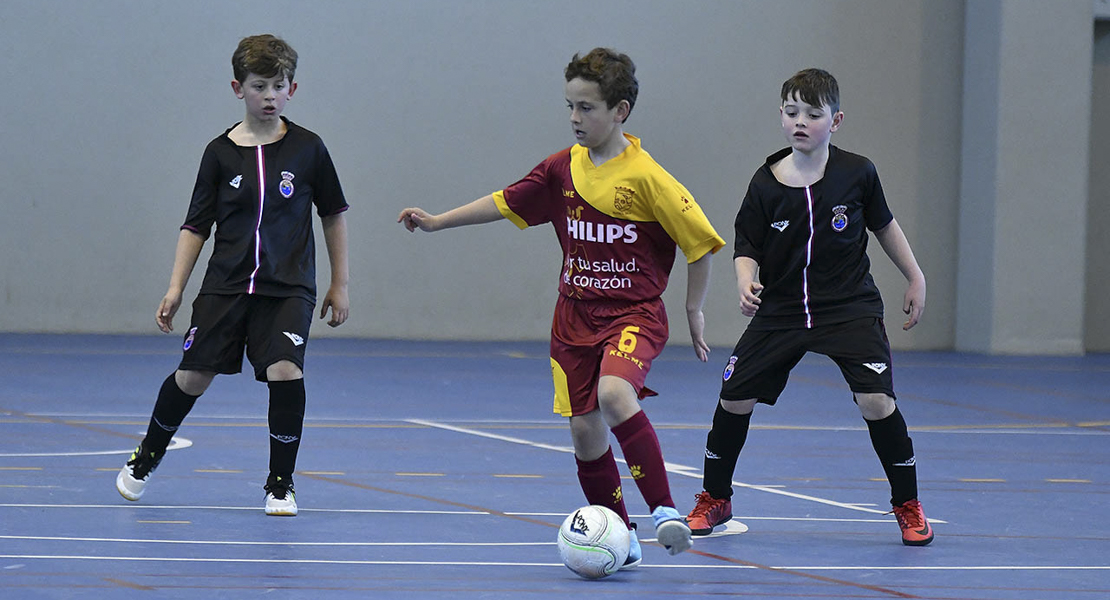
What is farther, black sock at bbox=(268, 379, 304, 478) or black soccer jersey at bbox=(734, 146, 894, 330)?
black sock at bbox=(268, 379, 304, 478)

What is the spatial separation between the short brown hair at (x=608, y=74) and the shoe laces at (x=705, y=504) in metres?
1.33

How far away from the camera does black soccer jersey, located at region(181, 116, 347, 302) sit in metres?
4.82

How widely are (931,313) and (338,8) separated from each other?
18.5 ft

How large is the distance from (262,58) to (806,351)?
2.01 m

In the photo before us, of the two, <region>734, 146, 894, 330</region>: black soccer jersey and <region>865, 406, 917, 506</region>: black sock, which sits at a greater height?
<region>734, 146, 894, 330</region>: black soccer jersey

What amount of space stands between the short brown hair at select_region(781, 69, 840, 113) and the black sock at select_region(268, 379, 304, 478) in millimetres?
1886

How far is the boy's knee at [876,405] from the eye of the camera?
4.59m

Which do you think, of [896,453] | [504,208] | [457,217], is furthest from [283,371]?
[896,453]

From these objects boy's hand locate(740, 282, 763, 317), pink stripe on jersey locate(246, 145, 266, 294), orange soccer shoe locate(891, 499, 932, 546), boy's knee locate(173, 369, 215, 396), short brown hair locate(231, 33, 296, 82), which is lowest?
orange soccer shoe locate(891, 499, 932, 546)

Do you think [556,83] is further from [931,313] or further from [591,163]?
[591,163]

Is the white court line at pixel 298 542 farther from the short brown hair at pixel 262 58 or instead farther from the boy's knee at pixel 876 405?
the short brown hair at pixel 262 58

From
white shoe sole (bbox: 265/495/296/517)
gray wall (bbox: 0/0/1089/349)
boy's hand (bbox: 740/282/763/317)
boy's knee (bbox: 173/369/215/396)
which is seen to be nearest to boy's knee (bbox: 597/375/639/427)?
boy's hand (bbox: 740/282/763/317)

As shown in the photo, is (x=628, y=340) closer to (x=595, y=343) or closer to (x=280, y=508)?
(x=595, y=343)

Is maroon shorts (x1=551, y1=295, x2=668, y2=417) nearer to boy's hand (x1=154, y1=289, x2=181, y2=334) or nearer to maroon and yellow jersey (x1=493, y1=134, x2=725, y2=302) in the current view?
maroon and yellow jersey (x1=493, y1=134, x2=725, y2=302)
